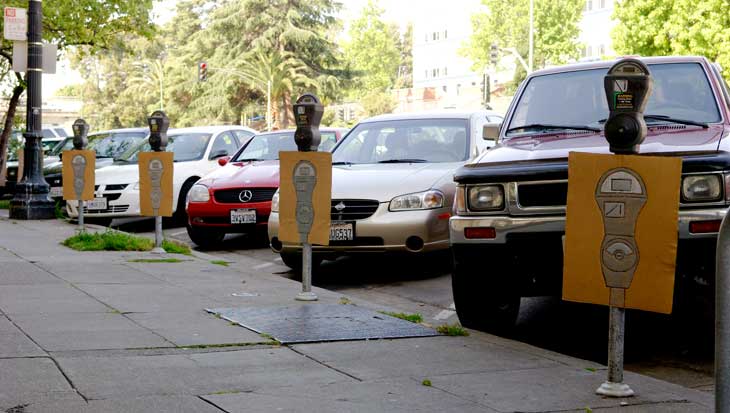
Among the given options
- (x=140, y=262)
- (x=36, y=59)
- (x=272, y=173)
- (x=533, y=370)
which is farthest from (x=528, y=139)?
(x=36, y=59)

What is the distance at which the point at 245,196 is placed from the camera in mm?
12570

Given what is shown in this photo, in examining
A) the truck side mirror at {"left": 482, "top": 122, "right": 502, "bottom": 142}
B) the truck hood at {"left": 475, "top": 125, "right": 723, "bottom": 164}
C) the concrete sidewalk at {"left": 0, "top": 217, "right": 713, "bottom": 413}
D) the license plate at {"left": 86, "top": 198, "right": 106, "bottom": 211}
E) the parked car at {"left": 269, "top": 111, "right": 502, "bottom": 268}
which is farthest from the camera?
the license plate at {"left": 86, "top": 198, "right": 106, "bottom": 211}

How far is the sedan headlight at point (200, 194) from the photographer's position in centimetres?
1270

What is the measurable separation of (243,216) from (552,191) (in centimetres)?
670

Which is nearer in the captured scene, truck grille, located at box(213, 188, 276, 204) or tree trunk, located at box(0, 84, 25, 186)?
truck grille, located at box(213, 188, 276, 204)

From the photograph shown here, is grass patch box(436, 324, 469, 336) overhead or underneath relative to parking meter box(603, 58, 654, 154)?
underneath

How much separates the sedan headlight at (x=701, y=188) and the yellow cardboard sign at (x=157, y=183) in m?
6.37

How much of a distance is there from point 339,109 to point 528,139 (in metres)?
60.9

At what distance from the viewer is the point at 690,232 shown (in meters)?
5.85

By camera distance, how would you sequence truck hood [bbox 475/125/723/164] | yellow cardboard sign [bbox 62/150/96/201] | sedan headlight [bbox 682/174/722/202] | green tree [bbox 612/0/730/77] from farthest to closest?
green tree [bbox 612/0/730/77]
yellow cardboard sign [bbox 62/150/96/201]
truck hood [bbox 475/125/723/164]
sedan headlight [bbox 682/174/722/202]

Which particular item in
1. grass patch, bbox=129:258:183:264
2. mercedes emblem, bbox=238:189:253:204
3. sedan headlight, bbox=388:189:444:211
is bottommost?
grass patch, bbox=129:258:183:264

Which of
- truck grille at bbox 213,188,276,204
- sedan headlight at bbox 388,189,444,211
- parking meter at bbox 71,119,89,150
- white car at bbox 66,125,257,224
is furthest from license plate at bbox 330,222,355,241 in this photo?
white car at bbox 66,125,257,224

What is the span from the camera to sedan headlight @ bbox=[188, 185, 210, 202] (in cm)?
1270

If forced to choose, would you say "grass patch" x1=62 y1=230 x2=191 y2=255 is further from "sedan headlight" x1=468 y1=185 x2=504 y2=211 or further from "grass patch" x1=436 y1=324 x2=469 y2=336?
"sedan headlight" x1=468 y1=185 x2=504 y2=211
